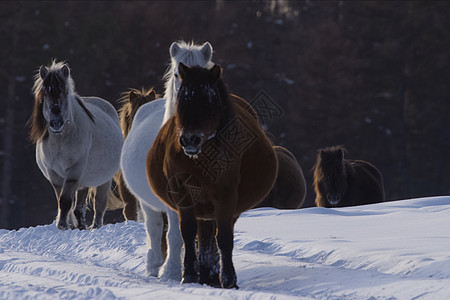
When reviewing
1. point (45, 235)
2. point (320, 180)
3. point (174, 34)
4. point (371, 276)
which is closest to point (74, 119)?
point (45, 235)

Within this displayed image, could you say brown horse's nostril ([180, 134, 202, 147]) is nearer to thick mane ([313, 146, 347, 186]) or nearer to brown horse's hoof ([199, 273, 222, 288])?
brown horse's hoof ([199, 273, 222, 288])

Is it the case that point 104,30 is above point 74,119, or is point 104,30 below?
above

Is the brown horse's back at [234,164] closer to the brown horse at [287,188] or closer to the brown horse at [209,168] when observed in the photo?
the brown horse at [209,168]

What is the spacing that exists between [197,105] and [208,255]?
1.36m

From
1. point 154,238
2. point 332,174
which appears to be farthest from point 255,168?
point 332,174

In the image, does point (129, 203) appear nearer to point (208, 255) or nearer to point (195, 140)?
point (208, 255)

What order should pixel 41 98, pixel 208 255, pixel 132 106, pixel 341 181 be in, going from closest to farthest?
pixel 208 255, pixel 132 106, pixel 41 98, pixel 341 181

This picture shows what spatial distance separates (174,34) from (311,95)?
6.77 metres

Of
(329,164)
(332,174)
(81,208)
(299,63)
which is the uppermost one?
(299,63)

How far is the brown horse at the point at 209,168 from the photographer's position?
5.05 metres

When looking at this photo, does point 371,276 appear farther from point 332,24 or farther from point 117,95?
point 332,24

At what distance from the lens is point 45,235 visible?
10109mm

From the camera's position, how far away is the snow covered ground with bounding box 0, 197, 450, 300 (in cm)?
509

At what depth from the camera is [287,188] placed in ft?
46.2
